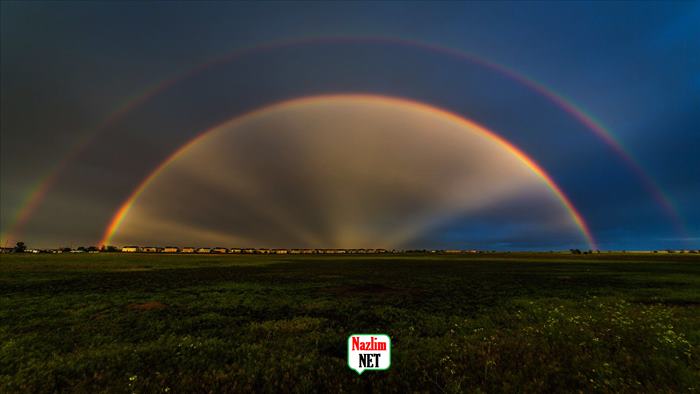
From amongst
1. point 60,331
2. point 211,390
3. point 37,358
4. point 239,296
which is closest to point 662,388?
point 211,390

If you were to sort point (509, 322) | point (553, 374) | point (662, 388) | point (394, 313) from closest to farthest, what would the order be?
point (662, 388)
point (553, 374)
point (509, 322)
point (394, 313)

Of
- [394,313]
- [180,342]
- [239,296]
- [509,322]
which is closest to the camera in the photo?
[180,342]

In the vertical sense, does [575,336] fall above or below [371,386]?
above

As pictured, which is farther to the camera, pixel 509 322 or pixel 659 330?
pixel 509 322

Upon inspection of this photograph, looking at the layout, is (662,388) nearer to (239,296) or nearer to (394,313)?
(394,313)

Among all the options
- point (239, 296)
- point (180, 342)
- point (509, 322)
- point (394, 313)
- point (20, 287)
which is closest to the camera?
point (180, 342)

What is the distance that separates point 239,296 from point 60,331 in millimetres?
13990

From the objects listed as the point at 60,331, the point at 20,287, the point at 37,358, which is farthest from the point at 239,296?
the point at 20,287

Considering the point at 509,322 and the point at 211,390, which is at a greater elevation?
the point at 509,322

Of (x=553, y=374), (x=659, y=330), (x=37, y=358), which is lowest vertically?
(x=37, y=358)

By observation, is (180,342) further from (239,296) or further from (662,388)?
(662,388)

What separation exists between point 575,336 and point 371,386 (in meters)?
10.8

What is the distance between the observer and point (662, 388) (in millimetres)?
9906

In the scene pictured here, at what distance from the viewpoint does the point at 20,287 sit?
35281 millimetres
